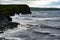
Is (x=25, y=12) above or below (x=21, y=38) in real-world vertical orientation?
below

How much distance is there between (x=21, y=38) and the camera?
37.6 m

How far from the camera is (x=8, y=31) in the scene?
4303cm

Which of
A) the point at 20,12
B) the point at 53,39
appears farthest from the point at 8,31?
the point at 20,12

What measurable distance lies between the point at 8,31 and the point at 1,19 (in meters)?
8.84

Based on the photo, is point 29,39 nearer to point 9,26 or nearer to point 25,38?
point 25,38

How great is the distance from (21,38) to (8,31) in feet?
19.7

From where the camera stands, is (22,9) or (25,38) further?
(22,9)

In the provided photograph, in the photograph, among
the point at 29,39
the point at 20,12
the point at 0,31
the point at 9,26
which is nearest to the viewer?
the point at 29,39

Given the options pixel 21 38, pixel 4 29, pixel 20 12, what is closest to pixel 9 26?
pixel 4 29

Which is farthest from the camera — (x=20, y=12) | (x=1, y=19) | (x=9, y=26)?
(x=20, y=12)

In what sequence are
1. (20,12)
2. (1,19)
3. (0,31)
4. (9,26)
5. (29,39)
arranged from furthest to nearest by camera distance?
1. (20,12)
2. (1,19)
3. (9,26)
4. (0,31)
5. (29,39)

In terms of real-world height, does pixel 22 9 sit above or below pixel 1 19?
below

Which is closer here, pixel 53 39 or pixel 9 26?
pixel 53 39

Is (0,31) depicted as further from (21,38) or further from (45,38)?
(45,38)
